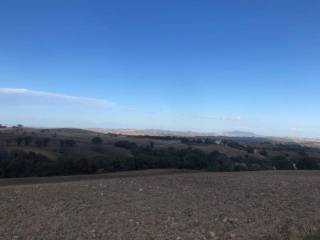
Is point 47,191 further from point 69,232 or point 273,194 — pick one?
point 273,194

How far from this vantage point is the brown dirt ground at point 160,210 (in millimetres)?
9039

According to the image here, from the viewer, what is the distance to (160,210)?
35.4 ft

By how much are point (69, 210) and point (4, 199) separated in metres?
2.07

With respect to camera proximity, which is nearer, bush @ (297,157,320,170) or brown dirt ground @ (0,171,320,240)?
brown dirt ground @ (0,171,320,240)

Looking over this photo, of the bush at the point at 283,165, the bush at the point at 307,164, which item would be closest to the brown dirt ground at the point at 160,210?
the bush at the point at 307,164

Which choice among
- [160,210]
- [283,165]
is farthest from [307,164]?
[160,210]

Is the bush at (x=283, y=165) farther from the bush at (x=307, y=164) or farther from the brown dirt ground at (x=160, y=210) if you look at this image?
the brown dirt ground at (x=160, y=210)

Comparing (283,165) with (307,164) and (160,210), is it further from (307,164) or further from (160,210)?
(160,210)

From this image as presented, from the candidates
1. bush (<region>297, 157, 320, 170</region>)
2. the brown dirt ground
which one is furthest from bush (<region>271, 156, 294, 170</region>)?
the brown dirt ground

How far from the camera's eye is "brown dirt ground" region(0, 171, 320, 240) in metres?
9.04

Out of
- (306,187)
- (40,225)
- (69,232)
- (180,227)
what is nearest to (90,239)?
(69,232)

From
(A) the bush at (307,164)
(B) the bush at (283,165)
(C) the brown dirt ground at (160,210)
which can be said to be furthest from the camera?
(B) the bush at (283,165)

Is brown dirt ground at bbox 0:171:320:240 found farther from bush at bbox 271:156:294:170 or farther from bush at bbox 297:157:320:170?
bush at bbox 271:156:294:170

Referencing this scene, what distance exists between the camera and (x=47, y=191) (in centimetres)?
1284
